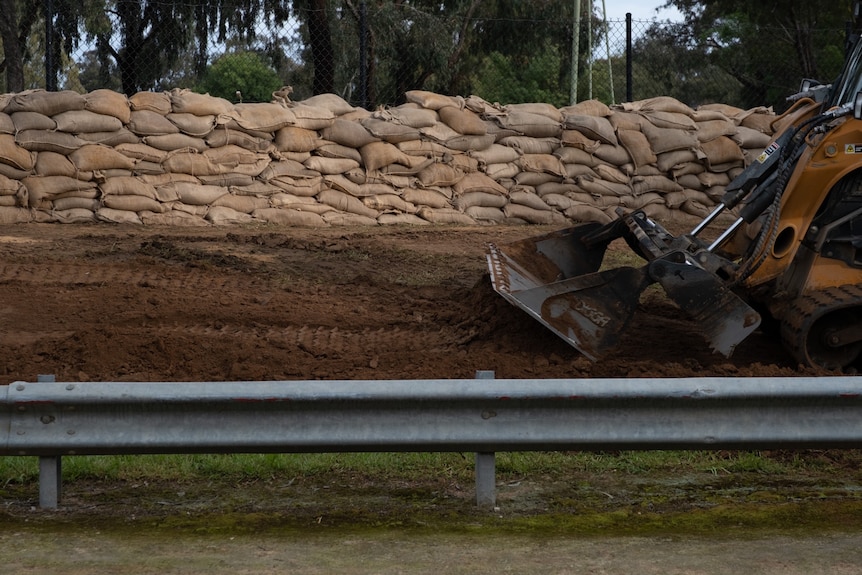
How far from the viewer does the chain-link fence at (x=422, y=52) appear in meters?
19.1

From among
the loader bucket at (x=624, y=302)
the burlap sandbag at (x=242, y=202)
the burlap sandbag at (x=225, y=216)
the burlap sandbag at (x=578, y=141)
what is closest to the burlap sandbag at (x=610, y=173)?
the burlap sandbag at (x=578, y=141)

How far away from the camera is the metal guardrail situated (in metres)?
4.00

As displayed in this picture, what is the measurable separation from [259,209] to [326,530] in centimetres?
921

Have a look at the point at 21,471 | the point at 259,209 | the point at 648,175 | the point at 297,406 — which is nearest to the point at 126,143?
the point at 259,209

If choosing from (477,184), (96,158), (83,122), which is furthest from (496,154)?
(83,122)

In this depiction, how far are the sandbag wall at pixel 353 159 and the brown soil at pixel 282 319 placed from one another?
1.21m

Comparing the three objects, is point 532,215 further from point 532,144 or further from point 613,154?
point 613,154

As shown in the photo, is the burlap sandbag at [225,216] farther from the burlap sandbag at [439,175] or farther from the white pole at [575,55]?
the white pole at [575,55]

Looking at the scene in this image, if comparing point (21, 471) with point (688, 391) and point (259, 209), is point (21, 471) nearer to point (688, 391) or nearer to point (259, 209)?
point (688, 391)

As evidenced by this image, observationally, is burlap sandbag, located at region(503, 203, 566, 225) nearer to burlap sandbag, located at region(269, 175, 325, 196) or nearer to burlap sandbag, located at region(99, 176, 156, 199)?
burlap sandbag, located at region(269, 175, 325, 196)

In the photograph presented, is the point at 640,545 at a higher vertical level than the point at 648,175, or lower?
lower

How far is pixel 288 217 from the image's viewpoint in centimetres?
1288

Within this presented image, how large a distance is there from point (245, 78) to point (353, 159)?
22.2m

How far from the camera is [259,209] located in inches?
507
